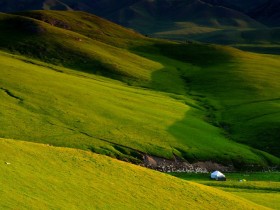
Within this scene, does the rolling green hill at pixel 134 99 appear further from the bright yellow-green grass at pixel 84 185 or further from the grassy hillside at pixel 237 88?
the bright yellow-green grass at pixel 84 185

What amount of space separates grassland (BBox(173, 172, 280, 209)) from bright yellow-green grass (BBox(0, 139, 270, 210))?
21.5 feet

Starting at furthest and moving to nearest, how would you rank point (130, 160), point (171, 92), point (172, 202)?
point (171, 92), point (130, 160), point (172, 202)

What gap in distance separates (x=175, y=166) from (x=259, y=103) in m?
46.4

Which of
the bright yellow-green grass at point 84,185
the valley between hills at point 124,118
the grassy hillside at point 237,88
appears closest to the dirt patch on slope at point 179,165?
the valley between hills at point 124,118

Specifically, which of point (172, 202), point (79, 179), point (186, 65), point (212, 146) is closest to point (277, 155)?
point (212, 146)

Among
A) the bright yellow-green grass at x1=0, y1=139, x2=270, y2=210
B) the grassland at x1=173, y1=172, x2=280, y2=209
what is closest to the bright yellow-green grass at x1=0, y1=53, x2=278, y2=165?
the grassland at x1=173, y1=172, x2=280, y2=209

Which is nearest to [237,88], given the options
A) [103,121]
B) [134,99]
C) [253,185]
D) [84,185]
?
[134,99]

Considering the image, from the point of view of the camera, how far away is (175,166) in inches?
2685

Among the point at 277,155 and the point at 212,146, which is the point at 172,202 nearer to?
the point at 212,146

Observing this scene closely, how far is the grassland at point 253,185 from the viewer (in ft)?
169

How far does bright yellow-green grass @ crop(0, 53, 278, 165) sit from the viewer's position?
68.0 meters

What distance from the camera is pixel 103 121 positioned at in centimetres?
7719

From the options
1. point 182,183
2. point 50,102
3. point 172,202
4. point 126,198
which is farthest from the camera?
point 50,102

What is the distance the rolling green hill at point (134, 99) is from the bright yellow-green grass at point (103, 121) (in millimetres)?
181
